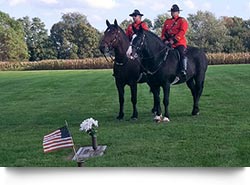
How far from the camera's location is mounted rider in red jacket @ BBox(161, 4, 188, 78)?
4.80 metres

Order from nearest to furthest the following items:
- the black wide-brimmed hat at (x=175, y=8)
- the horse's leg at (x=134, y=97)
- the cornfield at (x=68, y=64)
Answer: the black wide-brimmed hat at (x=175, y=8)
the cornfield at (x=68, y=64)
the horse's leg at (x=134, y=97)

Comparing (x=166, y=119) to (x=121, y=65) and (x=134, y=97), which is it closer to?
(x=134, y=97)

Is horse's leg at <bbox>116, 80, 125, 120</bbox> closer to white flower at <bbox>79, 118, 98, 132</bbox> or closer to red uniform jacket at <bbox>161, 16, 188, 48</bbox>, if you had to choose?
red uniform jacket at <bbox>161, 16, 188, 48</bbox>

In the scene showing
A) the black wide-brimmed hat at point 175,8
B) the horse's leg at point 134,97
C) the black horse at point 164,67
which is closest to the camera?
the black wide-brimmed hat at point 175,8

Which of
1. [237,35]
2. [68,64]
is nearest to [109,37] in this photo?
[68,64]

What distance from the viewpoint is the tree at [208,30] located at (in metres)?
4.78

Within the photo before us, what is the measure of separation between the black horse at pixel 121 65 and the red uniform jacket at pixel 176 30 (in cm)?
36

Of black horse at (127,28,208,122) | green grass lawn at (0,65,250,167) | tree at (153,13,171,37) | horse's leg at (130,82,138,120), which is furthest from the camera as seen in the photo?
horse's leg at (130,82,138,120)

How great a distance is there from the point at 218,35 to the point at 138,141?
1106 millimetres

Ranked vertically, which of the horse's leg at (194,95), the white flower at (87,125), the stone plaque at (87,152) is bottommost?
the stone plaque at (87,152)

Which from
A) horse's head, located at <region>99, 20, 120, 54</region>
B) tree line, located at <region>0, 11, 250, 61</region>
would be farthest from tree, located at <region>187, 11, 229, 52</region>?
horse's head, located at <region>99, 20, 120, 54</region>

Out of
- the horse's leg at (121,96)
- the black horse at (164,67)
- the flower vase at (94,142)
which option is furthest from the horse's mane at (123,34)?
the flower vase at (94,142)

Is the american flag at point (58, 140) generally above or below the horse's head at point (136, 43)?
below

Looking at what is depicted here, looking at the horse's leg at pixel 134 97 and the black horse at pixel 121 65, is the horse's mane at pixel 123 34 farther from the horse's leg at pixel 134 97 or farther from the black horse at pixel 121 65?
the horse's leg at pixel 134 97
